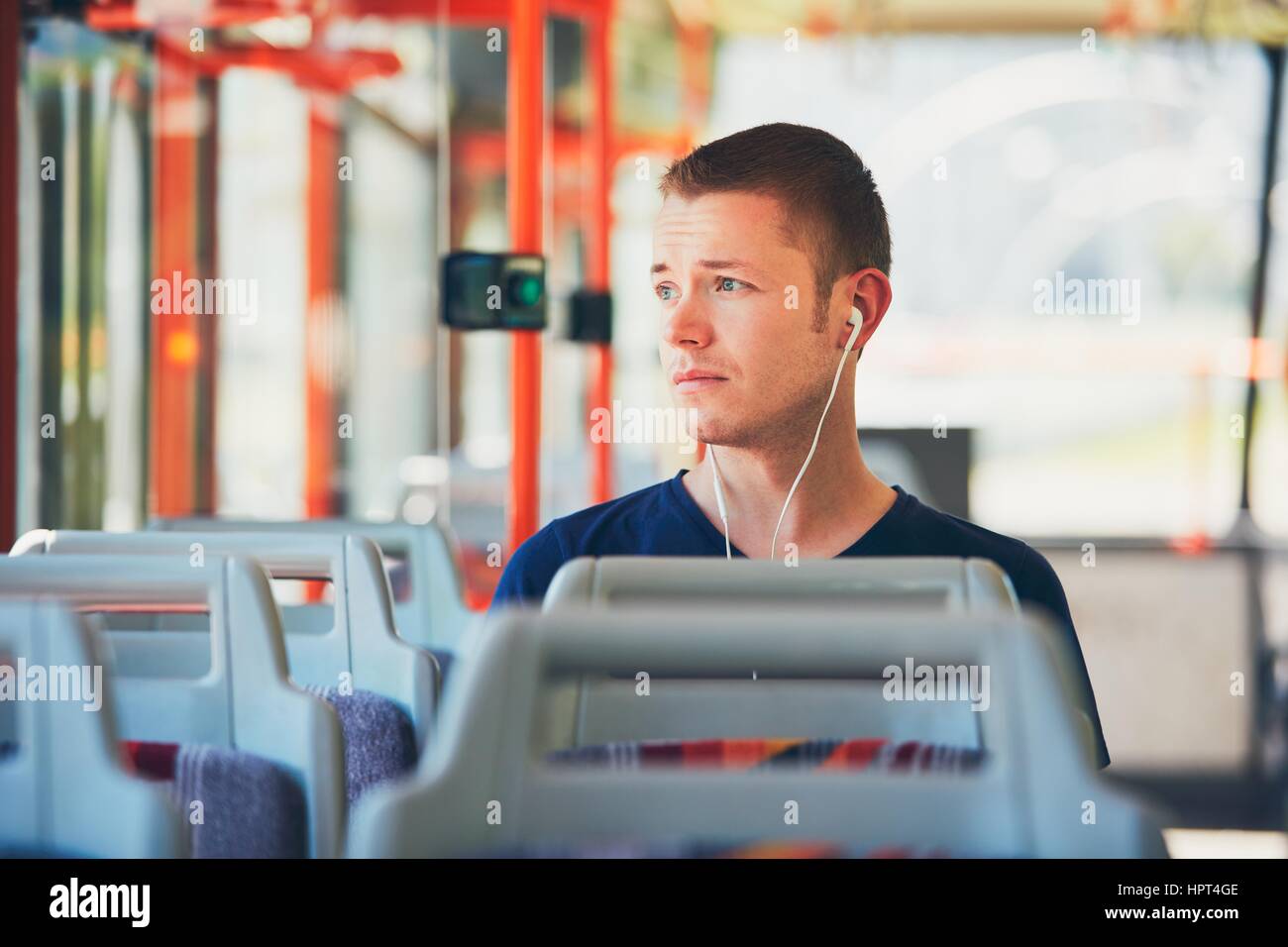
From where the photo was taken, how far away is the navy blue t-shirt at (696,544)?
1.51 metres

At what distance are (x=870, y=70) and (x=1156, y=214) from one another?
9.66 feet

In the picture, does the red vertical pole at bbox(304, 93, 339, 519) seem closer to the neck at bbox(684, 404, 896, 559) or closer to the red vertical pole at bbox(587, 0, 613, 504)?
the red vertical pole at bbox(587, 0, 613, 504)

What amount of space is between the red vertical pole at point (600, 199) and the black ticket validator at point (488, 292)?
183 cm

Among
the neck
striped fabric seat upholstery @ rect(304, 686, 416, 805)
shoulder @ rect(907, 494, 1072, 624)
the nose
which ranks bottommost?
striped fabric seat upholstery @ rect(304, 686, 416, 805)

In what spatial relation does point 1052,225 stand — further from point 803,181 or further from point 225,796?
point 225,796

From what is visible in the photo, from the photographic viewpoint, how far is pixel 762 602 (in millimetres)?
1143

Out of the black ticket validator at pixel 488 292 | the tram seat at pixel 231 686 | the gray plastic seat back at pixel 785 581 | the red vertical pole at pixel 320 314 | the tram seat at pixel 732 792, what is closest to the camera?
the tram seat at pixel 732 792

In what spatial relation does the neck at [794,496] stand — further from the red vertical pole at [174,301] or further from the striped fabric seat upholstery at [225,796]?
the red vertical pole at [174,301]

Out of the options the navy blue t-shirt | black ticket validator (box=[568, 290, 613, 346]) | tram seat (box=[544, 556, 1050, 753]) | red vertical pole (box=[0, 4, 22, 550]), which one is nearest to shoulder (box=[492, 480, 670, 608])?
the navy blue t-shirt

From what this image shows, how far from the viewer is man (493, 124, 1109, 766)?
4.98 ft

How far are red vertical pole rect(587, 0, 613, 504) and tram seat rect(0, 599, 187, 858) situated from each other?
3748mm

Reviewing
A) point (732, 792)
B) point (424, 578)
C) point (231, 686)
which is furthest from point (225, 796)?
point (424, 578)

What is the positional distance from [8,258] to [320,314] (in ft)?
9.73

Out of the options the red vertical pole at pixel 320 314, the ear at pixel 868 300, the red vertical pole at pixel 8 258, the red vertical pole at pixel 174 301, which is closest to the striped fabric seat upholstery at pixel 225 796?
the ear at pixel 868 300
